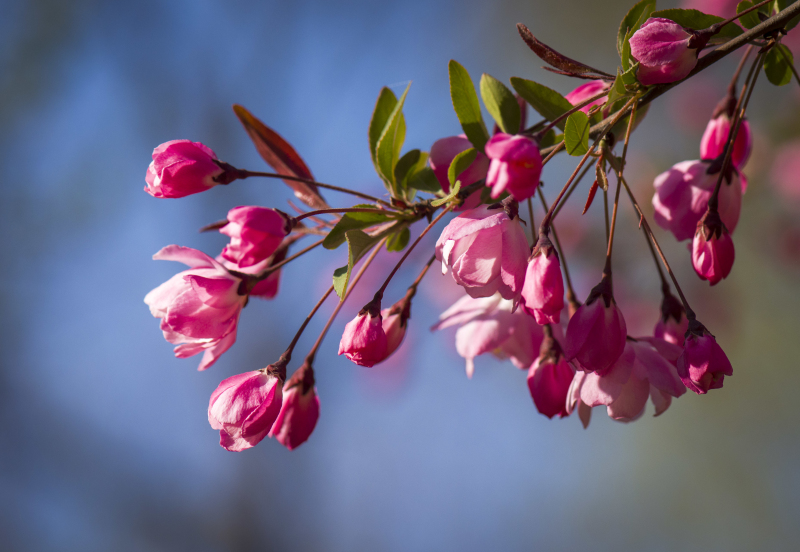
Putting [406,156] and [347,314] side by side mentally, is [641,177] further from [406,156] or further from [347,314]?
[406,156]

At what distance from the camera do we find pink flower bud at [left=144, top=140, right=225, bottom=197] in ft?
1.67

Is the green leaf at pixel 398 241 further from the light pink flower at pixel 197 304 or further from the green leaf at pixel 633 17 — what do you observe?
the green leaf at pixel 633 17

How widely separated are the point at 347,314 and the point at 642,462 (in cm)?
309

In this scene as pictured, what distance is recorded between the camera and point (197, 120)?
14.3 ft

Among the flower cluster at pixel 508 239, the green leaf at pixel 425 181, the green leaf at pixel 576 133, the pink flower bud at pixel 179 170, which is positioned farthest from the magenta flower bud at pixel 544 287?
the pink flower bud at pixel 179 170

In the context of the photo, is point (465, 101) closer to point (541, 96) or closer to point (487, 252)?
point (541, 96)

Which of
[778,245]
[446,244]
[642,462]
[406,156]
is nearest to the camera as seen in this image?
[446,244]

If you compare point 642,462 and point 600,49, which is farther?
point 642,462

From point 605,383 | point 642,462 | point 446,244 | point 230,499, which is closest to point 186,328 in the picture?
point 446,244

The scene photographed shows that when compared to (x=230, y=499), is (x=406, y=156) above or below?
above

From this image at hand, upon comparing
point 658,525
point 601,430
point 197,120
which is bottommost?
point 658,525

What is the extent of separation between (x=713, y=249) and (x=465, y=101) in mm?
294

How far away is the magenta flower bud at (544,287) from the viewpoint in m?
0.44

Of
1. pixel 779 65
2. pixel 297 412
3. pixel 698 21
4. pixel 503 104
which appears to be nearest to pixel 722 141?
pixel 779 65
